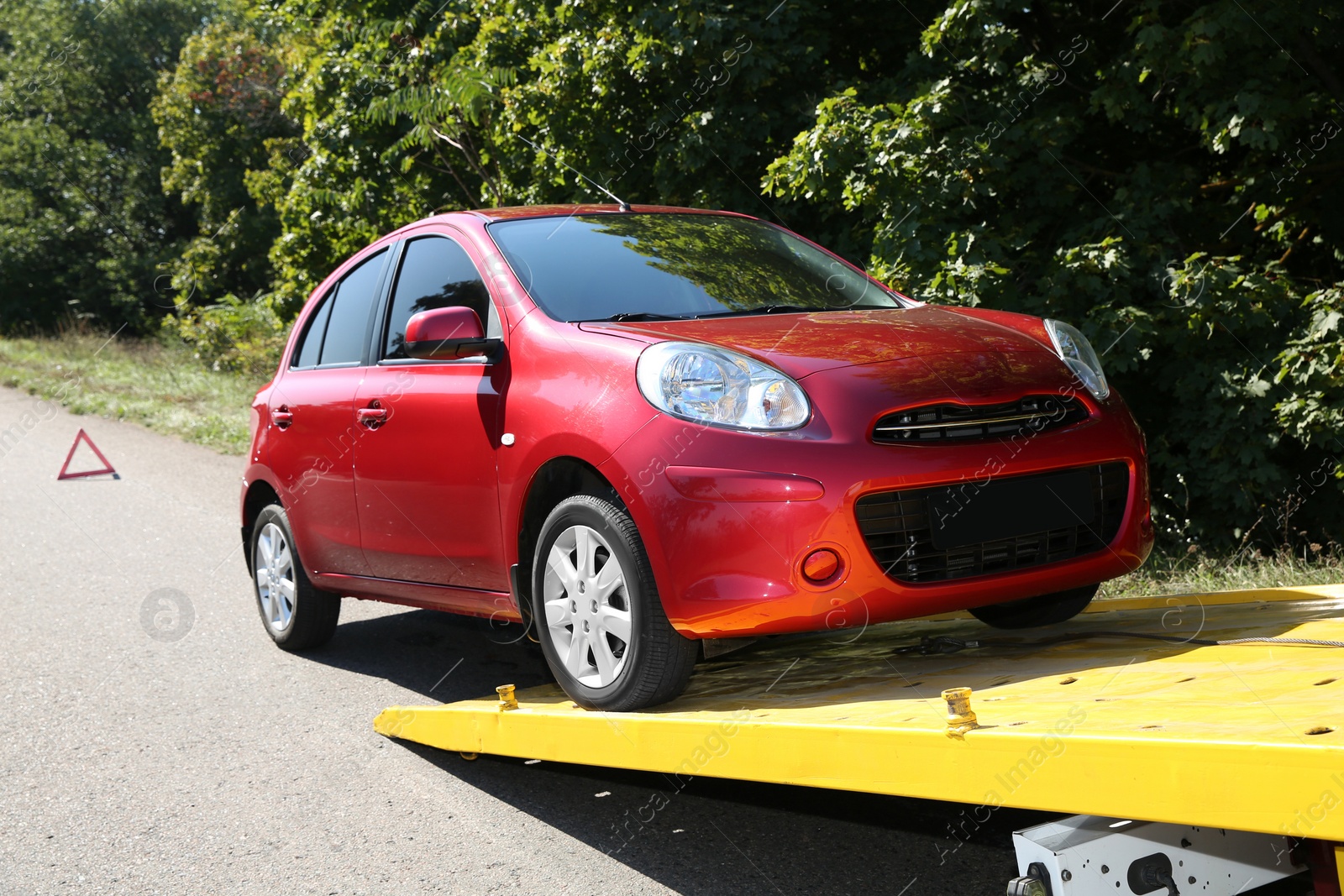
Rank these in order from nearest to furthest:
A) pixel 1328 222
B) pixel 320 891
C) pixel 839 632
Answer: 1. pixel 320 891
2. pixel 839 632
3. pixel 1328 222

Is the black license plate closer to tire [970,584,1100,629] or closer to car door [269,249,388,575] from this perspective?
tire [970,584,1100,629]

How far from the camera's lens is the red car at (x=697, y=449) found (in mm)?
3275

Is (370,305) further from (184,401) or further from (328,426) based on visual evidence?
(184,401)

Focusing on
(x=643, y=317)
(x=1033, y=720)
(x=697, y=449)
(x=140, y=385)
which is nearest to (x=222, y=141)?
(x=140, y=385)

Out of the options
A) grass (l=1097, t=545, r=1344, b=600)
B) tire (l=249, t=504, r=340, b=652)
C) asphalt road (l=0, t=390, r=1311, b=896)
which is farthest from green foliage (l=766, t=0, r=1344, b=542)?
tire (l=249, t=504, r=340, b=652)

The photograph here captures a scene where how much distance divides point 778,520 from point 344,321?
9.48ft

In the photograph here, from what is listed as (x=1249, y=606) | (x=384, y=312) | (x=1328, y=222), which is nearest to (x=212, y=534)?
(x=384, y=312)

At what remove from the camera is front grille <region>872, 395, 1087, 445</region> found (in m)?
3.33

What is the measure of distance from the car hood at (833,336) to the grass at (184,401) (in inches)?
72.9

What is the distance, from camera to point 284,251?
15.9 meters

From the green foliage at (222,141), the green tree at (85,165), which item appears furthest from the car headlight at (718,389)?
the green tree at (85,165)

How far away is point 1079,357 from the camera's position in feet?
13.0

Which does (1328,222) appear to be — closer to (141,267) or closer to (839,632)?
(839,632)

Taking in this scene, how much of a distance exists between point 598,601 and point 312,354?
268cm
